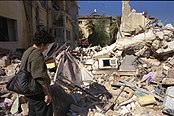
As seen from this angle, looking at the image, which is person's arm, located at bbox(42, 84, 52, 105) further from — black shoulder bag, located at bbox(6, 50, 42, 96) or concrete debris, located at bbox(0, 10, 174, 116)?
concrete debris, located at bbox(0, 10, 174, 116)

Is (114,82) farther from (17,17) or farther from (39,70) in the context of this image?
(17,17)

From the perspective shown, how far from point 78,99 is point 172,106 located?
1.97m

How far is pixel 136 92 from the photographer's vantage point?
5559mm

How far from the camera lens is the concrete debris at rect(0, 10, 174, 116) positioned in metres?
4.80

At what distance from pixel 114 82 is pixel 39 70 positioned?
3.84 meters

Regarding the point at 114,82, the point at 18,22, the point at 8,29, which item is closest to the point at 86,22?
the point at 18,22

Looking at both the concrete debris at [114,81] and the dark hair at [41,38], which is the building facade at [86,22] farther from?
the dark hair at [41,38]

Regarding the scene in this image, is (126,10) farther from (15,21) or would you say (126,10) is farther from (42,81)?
(42,81)

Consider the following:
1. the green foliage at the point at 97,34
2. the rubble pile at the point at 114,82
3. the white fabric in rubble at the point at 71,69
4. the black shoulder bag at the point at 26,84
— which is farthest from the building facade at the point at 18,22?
the green foliage at the point at 97,34

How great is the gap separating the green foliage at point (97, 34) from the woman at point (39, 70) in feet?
88.7

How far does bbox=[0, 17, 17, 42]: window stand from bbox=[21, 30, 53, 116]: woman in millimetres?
7744

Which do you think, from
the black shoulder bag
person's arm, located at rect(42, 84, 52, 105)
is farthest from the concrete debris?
the black shoulder bag

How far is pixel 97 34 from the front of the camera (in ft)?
102

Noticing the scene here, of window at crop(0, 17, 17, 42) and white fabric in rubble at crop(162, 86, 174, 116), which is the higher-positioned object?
window at crop(0, 17, 17, 42)
